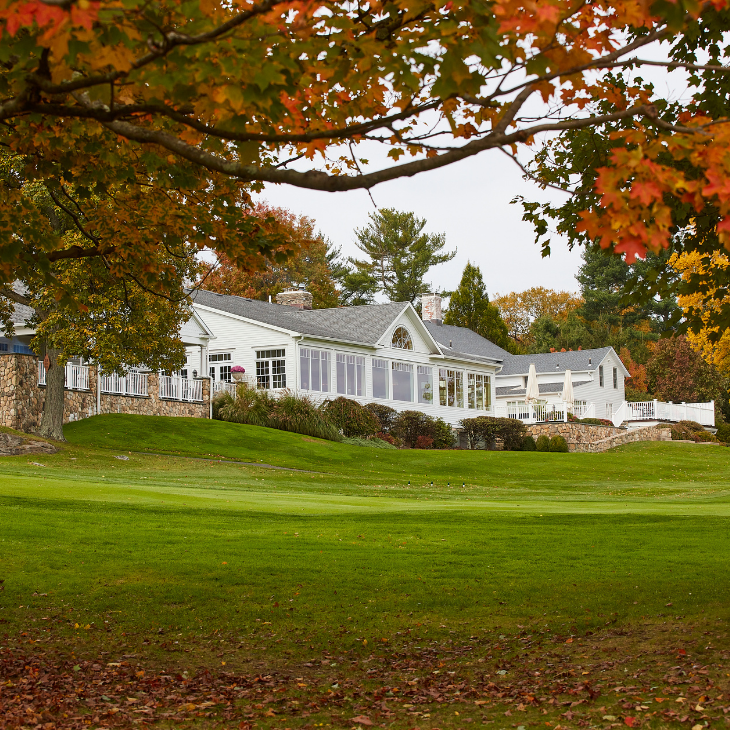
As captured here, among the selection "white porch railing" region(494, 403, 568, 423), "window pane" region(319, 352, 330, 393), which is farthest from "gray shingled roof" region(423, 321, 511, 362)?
"window pane" region(319, 352, 330, 393)

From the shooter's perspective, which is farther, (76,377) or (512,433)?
(512,433)

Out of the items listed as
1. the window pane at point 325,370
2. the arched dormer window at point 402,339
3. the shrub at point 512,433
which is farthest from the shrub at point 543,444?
the window pane at point 325,370

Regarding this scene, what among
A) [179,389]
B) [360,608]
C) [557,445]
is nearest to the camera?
[360,608]

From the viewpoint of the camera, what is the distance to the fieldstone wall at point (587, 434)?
41062 mm

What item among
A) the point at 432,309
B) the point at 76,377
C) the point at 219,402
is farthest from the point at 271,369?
the point at 432,309

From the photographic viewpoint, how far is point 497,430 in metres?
40.4

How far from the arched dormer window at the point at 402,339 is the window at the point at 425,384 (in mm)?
1179

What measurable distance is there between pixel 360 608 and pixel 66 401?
74.5 ft

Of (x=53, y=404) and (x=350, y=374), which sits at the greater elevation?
(x=350, y=374)

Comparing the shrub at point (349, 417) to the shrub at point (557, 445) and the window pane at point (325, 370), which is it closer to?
the window pane at point (325, 370)

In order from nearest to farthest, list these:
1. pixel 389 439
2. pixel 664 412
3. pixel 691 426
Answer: pixel 389 439
pixel 691 426
pixel 664 412

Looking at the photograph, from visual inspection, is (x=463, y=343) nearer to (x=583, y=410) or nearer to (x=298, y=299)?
(x=583, y=410)

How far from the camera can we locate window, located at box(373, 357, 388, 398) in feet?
127

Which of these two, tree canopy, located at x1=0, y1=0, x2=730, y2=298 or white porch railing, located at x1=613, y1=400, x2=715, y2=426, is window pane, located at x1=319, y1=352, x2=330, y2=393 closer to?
white porch railing, located at x1=613, y1=400, x2=715, y2=426
